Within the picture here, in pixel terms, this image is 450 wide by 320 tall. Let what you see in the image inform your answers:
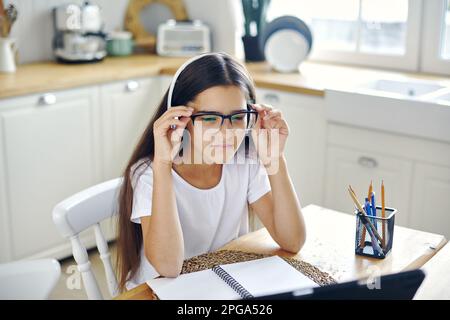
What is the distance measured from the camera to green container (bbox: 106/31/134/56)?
3.43m

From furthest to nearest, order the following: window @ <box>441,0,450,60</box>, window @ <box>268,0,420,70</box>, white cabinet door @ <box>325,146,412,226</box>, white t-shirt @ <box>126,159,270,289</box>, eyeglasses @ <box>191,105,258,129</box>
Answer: window @ <box>268,0,420,70</box> → window @ <box>441,0,450,60</box> → white cabinet door @ <box>325,146,412,226</box> → white t-shirt @ <box>126,159,270,289</box> → eyeglasses @ <box>191,105,258,129</box>

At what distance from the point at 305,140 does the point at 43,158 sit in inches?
44.2

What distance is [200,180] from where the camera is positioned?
162 cm

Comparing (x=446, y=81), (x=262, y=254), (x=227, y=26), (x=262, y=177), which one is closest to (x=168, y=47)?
(x=227, y=26)

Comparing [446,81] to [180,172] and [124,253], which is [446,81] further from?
[124,253]

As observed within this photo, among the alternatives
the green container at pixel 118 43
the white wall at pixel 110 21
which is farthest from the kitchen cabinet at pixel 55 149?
the white wall at pixel 110 21

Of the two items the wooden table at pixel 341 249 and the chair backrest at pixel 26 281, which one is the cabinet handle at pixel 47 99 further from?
the chair backrest at pixel 26 281

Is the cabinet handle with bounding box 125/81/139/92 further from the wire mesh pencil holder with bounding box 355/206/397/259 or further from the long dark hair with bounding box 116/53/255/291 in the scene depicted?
the wire mesh pencil holder with bounding box 355/206/397/259

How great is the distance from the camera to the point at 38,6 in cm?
315

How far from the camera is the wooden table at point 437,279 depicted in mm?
1167

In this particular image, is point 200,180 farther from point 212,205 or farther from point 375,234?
point 375,234

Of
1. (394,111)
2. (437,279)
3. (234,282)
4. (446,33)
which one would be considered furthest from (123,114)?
(437,279)

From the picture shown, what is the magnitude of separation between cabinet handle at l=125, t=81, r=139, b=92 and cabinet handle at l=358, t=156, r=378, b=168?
111 cm

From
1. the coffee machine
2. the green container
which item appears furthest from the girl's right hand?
the green container
